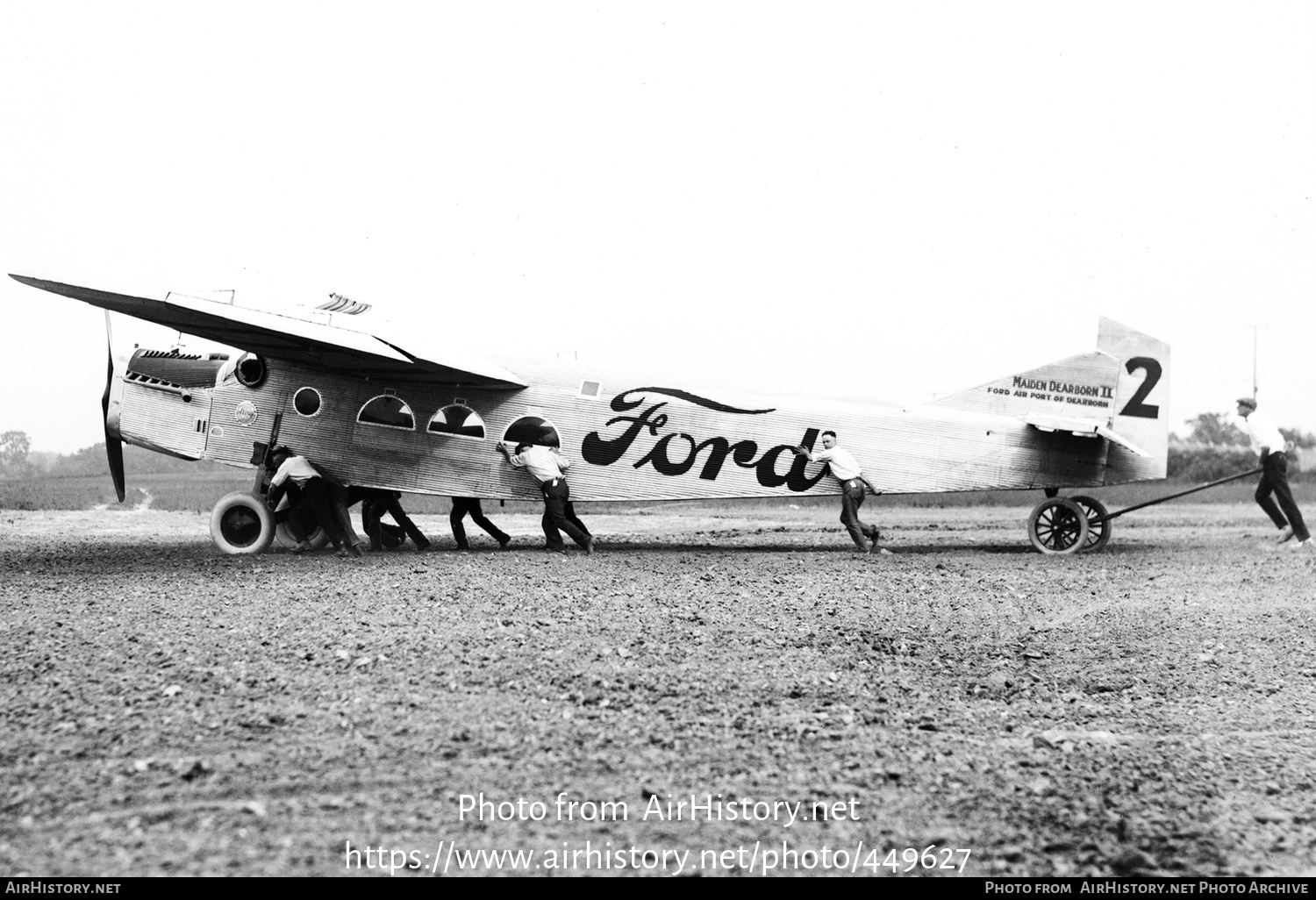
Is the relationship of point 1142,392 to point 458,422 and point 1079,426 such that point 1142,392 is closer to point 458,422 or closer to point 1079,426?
point 1079,426

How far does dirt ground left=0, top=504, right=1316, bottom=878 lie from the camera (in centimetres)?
359

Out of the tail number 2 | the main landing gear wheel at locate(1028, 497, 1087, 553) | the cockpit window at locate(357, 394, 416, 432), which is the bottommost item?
the main landing gear wheel at locate(1028, 497, 1087, 553)

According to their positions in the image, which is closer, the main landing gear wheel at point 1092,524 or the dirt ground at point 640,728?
the dirt ground at point 640,728

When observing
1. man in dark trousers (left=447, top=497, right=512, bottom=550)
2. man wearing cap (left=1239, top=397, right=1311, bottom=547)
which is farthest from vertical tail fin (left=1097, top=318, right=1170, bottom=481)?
man in dark trousers (left=447, top=497, right=512, bottom=550)

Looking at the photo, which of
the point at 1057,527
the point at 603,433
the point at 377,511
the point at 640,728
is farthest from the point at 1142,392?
the point at 640,728

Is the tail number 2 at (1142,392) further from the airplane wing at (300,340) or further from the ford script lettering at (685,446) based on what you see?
the airplane wing at (300,340)

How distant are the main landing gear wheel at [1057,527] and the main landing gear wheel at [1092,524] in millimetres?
63

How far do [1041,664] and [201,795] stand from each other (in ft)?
15.8

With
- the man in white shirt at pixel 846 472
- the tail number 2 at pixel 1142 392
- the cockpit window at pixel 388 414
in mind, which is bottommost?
the man in white shirt at pixel 846 472

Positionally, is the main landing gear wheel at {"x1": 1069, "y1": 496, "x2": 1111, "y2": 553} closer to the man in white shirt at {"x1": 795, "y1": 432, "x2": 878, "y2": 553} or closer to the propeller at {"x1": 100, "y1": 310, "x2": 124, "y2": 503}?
the man in white shirt at {"x1": 795, "y1": 432, "x2": 878, "y2": 553}

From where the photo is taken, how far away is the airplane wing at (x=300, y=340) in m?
10.7

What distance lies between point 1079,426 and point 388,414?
820cm

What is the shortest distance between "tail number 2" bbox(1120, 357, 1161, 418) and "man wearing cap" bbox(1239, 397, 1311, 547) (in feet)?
7.30

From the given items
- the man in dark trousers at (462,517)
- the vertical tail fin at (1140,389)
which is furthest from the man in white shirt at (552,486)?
the vertical tail fin at (1140,389)
